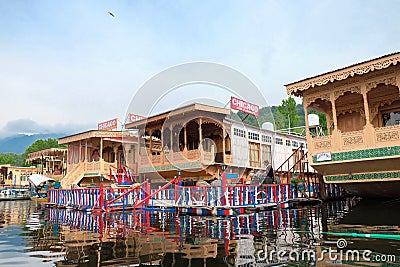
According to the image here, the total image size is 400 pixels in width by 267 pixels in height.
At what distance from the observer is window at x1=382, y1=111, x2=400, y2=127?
15.7 meters

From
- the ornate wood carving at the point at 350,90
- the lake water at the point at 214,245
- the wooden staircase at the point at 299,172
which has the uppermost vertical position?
the ornate wood carving at the point at 350,90

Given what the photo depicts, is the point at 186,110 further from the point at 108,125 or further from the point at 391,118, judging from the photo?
the point at 108,125

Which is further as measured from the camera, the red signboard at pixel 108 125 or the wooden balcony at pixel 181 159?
the red signboard at pixel 108 125

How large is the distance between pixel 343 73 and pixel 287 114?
39.6m

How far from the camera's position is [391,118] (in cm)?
1593

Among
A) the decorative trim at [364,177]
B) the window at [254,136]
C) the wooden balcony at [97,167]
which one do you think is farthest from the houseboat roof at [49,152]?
the decorative trim at [364,177]

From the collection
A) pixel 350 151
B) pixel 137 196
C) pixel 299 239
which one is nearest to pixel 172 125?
pixel 137 196

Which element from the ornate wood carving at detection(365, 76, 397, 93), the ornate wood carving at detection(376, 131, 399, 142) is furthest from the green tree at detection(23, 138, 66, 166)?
the ornate wood carving at detection(376, 131, 399, 142)

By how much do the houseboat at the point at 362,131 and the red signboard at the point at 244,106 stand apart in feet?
15.8

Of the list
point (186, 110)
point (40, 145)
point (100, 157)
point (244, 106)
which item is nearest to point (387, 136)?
point (244, 106)

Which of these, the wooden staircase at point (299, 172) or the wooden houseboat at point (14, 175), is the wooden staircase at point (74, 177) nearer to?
the wooden staircase at point (299, 172)

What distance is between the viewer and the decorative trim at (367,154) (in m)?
12.1

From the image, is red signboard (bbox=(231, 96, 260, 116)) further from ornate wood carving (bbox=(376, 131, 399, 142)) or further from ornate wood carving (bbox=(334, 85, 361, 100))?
Result: ornate wood carving (bbox=(376, 131, 399, 142))

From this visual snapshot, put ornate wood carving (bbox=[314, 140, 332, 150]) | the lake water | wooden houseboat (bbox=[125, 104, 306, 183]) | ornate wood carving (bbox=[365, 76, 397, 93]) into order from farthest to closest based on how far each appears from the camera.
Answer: wooden houseboat (bbox=[125, 104, 306, 183]), ornate wood carving (bbox=[314, 140, 332, 150]), ornate wood carving (bbox=[365, 76, 397, 93]), the lake water
